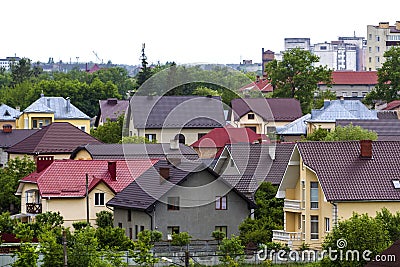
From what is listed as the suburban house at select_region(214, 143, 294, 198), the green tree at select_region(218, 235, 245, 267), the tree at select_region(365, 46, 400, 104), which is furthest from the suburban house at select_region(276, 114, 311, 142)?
the green tree at select_region(218, 235, 245, 267)

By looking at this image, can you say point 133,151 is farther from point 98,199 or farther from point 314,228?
point 314,228

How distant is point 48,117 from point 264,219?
63.5 meters

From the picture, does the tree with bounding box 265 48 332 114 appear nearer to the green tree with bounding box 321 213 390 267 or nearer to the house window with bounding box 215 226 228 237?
the house window with bounding box 215 226 228 237

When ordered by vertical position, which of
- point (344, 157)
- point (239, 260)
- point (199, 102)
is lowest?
point (239, 260)

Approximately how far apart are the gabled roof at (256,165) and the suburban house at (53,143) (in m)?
25.6

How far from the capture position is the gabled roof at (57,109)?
113 metres

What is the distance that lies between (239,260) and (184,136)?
171 ft

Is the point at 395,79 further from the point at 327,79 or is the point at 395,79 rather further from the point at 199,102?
the point at 199,102

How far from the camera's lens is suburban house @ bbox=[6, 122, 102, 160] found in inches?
3168

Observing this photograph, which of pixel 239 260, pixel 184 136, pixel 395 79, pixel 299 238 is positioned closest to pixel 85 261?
pixel 239 260

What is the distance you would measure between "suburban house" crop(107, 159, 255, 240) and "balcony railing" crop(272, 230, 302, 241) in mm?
3720

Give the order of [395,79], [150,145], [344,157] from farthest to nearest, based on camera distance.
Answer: [395,79]
[150,145]
[344,157]

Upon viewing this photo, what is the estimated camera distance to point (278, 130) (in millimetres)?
97750

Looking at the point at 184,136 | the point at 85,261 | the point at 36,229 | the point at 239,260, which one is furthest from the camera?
the point at 184,136
